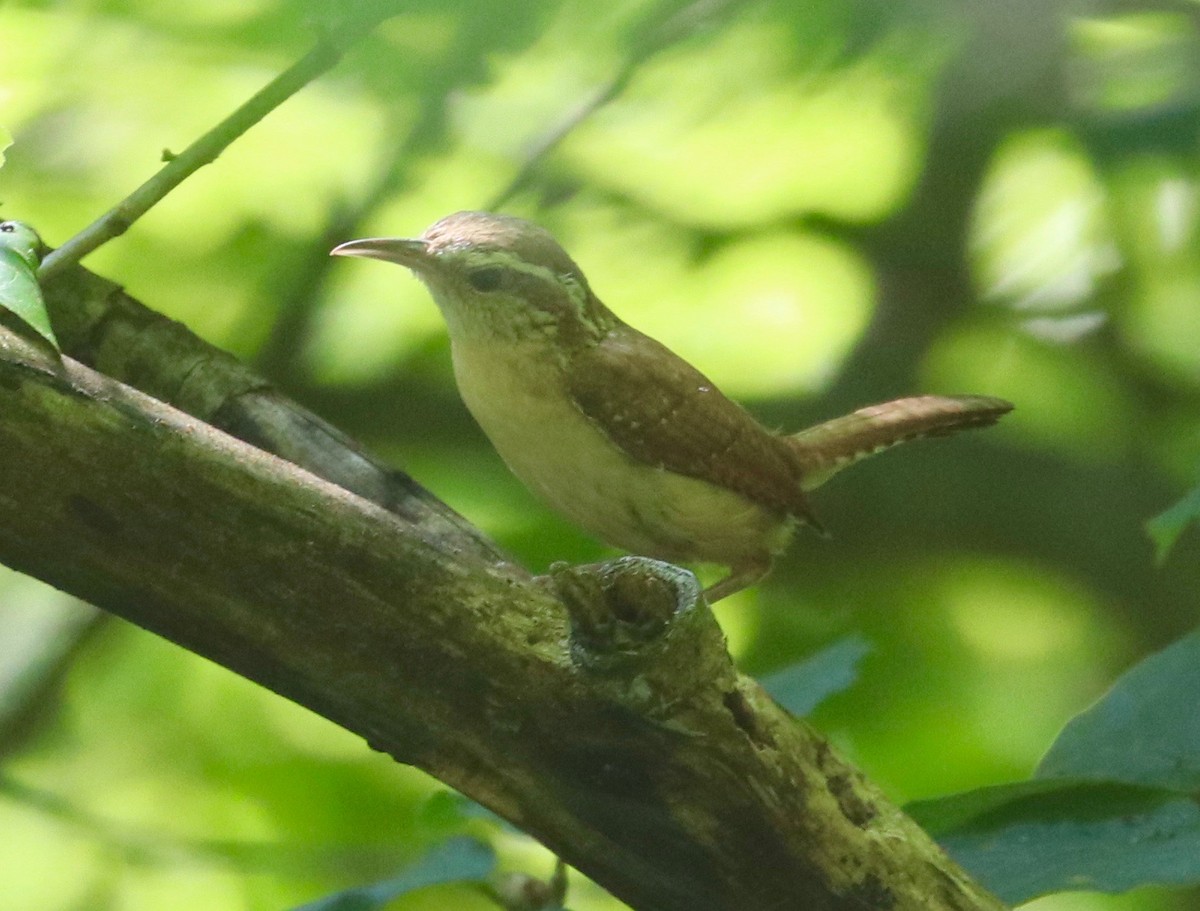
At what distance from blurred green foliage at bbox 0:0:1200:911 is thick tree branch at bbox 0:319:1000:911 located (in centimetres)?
115

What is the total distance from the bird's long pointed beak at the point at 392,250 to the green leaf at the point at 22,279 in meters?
0.55

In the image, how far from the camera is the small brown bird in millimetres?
2145

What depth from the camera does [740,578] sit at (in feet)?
7.61

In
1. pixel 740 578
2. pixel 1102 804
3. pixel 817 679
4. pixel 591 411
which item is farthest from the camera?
pixel 740 578

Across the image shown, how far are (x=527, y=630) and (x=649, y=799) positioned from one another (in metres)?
0.23

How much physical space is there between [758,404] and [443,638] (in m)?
1.72

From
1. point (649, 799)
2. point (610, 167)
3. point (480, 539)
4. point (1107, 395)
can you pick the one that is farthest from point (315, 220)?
point (1107, 395)

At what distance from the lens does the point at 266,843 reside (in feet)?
9.95

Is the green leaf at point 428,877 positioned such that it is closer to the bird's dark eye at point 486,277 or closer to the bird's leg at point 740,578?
the bird's leg at point 740,578

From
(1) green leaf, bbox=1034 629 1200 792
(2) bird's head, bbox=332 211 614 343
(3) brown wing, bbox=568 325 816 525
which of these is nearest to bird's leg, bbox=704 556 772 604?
(3) brown wing, bbox=568 325 816 525

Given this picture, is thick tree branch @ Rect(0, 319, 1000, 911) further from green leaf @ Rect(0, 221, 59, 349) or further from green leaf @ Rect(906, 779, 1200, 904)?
green leaf @ Rect(906, 779, 1200, 904)

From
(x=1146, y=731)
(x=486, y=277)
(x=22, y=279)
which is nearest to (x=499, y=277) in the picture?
(x=486, y=277)

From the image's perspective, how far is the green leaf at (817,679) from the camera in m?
1.97

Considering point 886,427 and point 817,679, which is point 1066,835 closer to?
point 817,679
